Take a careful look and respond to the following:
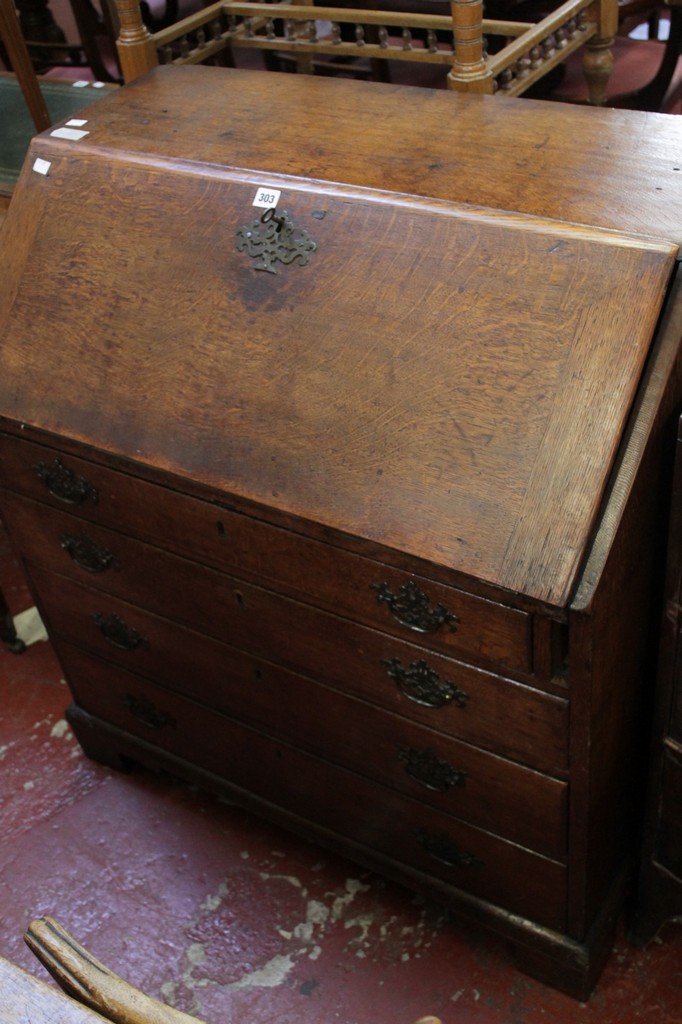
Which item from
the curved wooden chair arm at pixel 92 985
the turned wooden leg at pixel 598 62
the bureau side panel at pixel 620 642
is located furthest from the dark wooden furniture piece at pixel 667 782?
the turned wooden leg at pixel 598 62

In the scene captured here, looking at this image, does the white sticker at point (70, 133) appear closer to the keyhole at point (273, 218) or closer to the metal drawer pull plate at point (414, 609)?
the keyhole at point (273, 218)

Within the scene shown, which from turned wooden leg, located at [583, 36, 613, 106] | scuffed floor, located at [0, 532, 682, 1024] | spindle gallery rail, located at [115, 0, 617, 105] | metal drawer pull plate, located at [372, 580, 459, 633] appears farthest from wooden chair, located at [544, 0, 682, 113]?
scuffed floor, located at [0, 532, 682, 1024]

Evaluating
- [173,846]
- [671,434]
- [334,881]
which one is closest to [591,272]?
[671,434]

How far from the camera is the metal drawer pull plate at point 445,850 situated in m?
1.84

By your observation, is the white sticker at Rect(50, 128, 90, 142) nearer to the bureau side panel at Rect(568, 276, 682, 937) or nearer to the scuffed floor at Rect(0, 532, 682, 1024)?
the bureau side panel at Rect(568, 276, 682, 937)

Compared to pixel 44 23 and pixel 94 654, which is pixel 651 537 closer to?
pixel 94 654

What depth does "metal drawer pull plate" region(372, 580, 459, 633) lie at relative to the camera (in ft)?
4.83

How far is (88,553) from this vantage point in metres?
1.95

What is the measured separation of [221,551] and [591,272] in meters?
0.72

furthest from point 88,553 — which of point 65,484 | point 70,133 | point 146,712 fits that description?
point 70,133

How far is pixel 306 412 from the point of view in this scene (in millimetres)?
1521

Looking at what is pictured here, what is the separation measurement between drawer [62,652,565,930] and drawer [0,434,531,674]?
1.43 ft

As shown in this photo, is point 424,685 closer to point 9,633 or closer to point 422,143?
point 422,143

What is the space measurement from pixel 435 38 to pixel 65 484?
1.24 meters
